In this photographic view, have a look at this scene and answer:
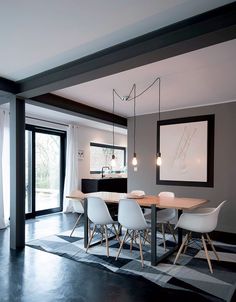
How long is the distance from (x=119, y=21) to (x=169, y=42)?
46 cm

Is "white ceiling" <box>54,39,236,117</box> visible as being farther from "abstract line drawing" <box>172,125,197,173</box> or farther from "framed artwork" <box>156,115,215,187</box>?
"abstract line drawing" <box>172,125,197,173</box>

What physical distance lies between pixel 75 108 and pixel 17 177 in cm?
164

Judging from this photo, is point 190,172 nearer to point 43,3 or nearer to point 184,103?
point 184,103

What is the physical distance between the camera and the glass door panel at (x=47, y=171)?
19.8 ft

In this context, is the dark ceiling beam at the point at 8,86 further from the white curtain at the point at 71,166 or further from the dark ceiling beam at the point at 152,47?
the white curtain at the point at 71,166

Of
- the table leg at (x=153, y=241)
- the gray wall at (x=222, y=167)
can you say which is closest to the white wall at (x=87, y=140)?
the gray wall at (x=222, y=167)

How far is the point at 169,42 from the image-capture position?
2.06 meters

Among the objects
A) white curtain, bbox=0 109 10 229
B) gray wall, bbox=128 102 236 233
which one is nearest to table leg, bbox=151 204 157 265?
gray wall, bbox=128 102 236 233

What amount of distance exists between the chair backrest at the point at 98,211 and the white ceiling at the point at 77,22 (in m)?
1.96

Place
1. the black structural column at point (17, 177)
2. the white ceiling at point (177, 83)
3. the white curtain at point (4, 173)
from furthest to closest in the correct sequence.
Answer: the white curtain at point (4, 173)
the black structural column at point (17, 177)
the white ceiling at point (177, 83)

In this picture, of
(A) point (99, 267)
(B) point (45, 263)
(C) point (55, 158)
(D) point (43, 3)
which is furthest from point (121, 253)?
(C) point (55, 158)

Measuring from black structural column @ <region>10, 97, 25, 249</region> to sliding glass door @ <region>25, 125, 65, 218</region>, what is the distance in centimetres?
214

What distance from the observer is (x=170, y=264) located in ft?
10.4

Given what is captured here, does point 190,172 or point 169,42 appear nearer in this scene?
point 169,42
